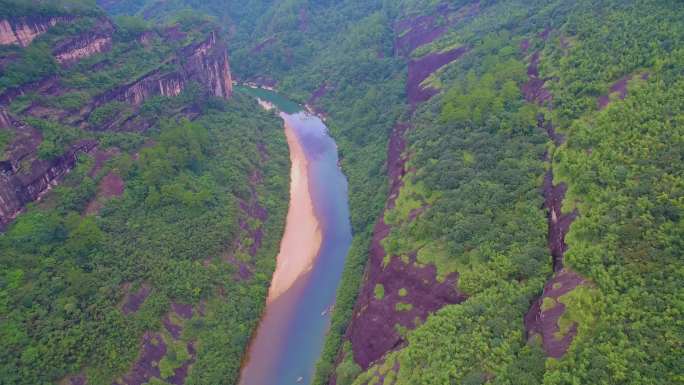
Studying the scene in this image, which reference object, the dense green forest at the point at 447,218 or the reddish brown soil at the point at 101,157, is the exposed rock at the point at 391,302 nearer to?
the dense green forest at the point at 447,218

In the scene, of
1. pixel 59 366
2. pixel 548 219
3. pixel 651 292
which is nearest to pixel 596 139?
pixel 548 219

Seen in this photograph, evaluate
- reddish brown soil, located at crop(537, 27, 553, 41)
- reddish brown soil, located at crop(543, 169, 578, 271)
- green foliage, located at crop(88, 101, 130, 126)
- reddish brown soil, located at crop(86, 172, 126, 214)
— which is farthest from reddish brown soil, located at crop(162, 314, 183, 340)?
reddish brown soil, located at crop(537, 27, 553, 41)

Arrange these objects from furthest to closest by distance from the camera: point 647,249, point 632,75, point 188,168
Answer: point 188,168, point 632,75, point 647,249

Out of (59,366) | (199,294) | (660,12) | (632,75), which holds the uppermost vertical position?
(660,12)

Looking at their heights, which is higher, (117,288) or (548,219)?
(117,288)

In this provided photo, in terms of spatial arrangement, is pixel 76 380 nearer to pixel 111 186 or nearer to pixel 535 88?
pixel 111 186

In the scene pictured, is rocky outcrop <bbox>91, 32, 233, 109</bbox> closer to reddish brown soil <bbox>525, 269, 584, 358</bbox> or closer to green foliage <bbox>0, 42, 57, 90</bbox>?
green foliage <bbox>0, 42, 57, 90</bbox>

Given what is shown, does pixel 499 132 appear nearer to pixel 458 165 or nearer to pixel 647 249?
pixel 458 165

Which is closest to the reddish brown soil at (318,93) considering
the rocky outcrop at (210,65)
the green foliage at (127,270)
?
the rocky outcrop at (210,65)
